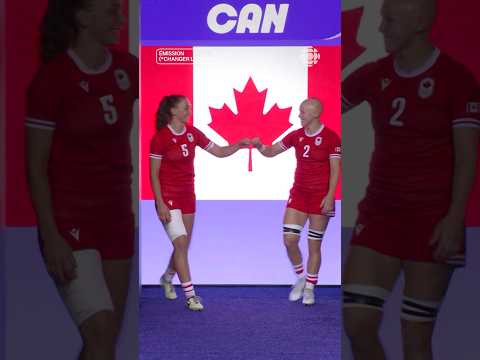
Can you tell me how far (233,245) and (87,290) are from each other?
3.81 meters

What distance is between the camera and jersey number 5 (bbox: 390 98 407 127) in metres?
2.52

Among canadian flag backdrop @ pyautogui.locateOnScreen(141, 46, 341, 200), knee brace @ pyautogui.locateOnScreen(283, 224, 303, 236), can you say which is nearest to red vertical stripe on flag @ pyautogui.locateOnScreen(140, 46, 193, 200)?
canadian flag backdrop @ pyautogui.locateOnScreen(141, 46, 341, 200)

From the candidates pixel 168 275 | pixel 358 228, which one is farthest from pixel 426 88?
pixel 168 275

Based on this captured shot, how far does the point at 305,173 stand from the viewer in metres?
5.45

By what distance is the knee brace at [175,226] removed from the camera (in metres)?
5.14

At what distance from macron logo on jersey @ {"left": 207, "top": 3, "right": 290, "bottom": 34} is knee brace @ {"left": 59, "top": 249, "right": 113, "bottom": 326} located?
3898 mm

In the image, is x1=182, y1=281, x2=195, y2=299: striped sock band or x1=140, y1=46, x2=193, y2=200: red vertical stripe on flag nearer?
x1=182, y1=281, x2=195, y2=299: striped sock band

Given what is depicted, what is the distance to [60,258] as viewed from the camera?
248 centimetres

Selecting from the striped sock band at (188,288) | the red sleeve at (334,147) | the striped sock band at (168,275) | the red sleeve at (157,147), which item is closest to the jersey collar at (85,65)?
the red sleeve at (157,147)

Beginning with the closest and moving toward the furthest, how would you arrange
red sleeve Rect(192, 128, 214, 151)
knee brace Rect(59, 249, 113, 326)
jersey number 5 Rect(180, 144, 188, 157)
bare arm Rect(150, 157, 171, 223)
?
knee brace Rect(59, 249, 113, 326) → bare arm Rect(150, 157, 171, 223) → jersey number 5 Rect(180, 144, 188, 157) → red sleeve Rect(192, 128, 214, 151)

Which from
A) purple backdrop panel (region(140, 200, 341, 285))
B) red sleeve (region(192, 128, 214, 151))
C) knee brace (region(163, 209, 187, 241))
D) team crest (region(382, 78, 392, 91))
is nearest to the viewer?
team crest (region(382, 78, 392, 91))

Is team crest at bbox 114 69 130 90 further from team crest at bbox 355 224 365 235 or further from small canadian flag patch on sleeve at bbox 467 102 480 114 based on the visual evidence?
small canadian flag patch on sleeve at bbox 467 102 480 114

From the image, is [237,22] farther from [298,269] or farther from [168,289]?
[168,289]

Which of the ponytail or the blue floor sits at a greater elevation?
the ponytail
